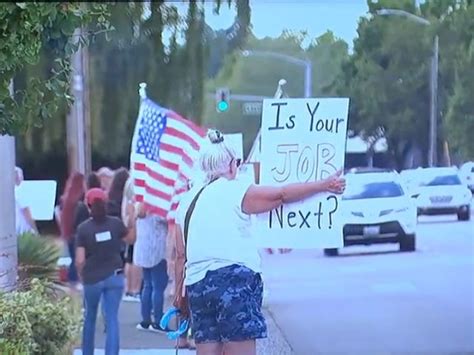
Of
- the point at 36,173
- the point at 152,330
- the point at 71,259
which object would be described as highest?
the point at 36,173

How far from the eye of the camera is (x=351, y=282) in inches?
205

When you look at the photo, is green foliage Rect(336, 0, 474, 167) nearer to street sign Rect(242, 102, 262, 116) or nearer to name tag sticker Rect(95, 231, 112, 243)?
street sign Rect(242, 102, 262, 116)

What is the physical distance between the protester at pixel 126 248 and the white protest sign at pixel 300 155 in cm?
79

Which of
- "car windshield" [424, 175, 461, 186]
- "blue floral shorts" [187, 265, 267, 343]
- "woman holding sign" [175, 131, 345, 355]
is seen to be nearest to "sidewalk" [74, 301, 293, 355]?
"woman holding sign" [175, 131, 345, 355]

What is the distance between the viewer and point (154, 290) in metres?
5.14

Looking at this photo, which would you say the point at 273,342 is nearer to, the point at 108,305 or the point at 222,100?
the point at 108,305

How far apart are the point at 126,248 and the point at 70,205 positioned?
421 mm

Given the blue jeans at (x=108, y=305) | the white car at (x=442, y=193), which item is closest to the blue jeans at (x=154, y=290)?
the blue jeans at (x=108, y=305)

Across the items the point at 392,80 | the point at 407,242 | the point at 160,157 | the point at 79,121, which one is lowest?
the point at 407,242

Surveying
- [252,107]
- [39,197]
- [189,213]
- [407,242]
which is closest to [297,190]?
[252,107]

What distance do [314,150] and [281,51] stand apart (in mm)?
615

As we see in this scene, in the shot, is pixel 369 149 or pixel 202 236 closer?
pixel 202 236

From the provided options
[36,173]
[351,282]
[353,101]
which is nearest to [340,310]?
[351,282]

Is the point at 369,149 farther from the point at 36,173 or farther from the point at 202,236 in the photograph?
the point at 36,173
